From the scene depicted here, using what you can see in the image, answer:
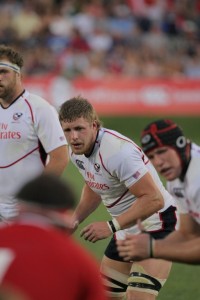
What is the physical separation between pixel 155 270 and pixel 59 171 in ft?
4.28

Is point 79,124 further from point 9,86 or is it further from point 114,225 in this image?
point 9,86

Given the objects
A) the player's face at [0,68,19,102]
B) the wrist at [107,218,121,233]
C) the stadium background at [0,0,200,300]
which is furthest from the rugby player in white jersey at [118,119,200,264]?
the stadium background at [0,0,200,300]

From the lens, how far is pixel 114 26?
80.3ft

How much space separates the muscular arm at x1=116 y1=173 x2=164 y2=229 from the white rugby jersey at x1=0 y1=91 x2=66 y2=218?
128cm

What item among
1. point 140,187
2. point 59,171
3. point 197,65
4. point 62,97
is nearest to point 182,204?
point 140,187

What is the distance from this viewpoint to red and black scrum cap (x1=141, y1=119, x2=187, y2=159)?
6.09 m

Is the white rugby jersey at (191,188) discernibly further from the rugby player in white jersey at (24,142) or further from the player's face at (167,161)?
the rugby player in white jersey at (24,142)

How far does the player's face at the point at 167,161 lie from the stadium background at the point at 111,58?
1558 centimetres

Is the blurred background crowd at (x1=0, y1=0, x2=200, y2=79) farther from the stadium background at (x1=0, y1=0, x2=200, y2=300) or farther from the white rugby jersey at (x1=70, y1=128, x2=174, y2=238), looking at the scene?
the white rugby jersey at (x1=70, y1=128, x2=174, y2=238)

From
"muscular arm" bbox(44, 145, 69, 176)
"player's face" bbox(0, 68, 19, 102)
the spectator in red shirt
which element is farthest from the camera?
"player's face" bbox(0, 68, 19, 102)

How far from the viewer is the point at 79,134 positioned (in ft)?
23.2

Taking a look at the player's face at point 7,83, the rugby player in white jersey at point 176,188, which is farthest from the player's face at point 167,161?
the player's face at point 7,83

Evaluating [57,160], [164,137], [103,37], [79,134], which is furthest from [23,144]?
[103,37]

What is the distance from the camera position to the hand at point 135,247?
553cm
